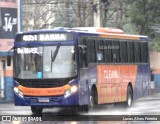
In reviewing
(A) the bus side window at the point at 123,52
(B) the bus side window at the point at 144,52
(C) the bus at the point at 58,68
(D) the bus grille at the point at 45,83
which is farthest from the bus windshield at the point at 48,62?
(B) the bus side window at the point at 144,52

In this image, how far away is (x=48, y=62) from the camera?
20.8 meters

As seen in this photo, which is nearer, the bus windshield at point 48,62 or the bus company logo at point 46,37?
the bus windshield at point 48,62

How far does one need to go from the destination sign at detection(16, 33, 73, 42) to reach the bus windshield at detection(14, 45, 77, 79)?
12.9 inches

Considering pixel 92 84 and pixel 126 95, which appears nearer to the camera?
pixel 92 84

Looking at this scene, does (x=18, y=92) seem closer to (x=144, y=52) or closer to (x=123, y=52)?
(x=123, y=52)

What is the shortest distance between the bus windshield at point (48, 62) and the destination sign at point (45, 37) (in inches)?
12.9

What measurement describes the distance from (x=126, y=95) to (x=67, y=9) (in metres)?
18.2

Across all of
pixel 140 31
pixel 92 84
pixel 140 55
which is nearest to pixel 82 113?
pixel 92 84

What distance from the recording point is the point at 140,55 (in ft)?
91.1

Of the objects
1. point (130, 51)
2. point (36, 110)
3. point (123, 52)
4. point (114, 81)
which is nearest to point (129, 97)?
point (130, 51)

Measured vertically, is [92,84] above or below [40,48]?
below

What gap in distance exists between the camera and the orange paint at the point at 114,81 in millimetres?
23625

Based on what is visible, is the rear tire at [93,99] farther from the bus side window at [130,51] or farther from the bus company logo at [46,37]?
the bus side window at [130,51]

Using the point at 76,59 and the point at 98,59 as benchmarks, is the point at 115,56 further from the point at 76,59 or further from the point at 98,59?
the point at 76,59
